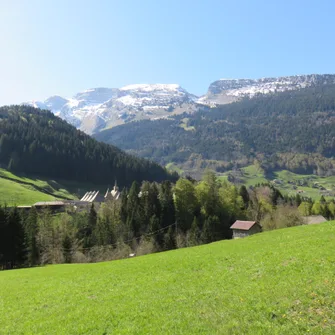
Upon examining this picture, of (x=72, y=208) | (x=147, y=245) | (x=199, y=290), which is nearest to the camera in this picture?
(x=199, y=290)

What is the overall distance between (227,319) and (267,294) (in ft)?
11.5

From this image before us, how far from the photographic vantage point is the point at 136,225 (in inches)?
4023

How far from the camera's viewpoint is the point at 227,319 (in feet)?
47.7

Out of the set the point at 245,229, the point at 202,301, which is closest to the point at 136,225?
the point at 245,229

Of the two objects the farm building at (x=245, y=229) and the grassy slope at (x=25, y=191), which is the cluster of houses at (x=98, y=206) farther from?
the grassy slope at (x=25, y=191)

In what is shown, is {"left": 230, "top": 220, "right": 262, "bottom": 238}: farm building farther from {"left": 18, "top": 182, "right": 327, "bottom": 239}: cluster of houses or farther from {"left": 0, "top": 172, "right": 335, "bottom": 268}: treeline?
{"left": 0, "top": 172, "right": 335, "bottom": 268}: treeline

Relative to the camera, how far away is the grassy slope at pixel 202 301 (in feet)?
46.1

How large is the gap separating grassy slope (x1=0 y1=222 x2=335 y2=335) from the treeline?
172 ft

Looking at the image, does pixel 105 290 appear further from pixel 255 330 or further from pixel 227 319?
pixel 255 330

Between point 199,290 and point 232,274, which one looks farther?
point 232,274

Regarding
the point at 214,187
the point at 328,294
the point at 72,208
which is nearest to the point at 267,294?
the point at 328,294

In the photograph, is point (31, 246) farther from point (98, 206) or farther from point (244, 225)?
point (98, 206)

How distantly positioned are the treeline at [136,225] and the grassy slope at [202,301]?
52.4m

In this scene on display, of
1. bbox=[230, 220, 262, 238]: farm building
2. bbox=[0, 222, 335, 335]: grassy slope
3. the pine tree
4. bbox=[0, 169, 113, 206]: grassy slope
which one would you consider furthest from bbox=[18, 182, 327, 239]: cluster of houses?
bbox=[0, 222, 335, 335]: grassy slope
